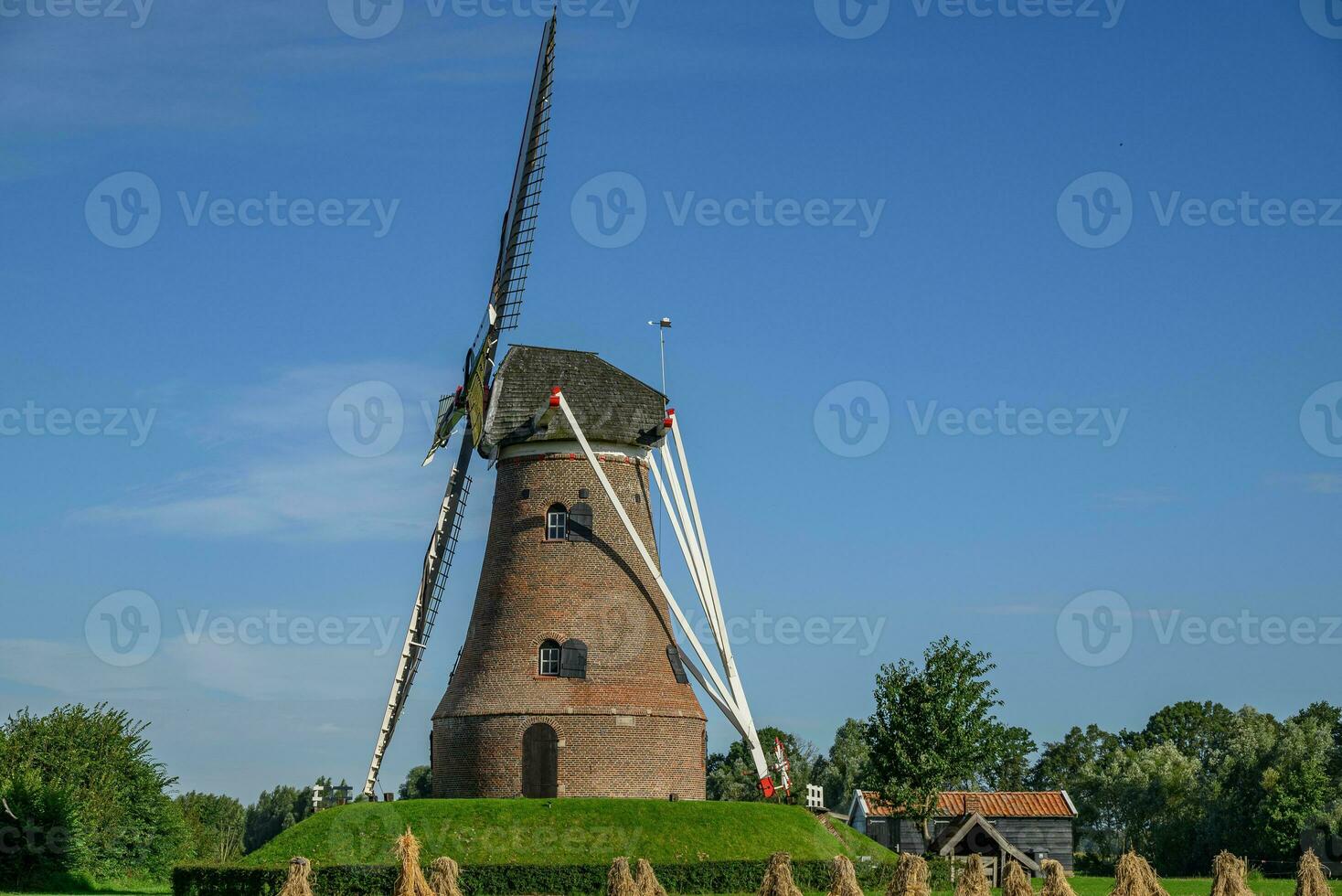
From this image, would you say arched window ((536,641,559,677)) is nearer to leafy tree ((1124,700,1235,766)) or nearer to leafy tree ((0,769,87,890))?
leafy tree ((0,769,87,890))

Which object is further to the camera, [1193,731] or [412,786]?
[1193,731]

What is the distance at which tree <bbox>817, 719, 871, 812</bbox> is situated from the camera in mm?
83006

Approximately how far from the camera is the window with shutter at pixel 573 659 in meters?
38.6

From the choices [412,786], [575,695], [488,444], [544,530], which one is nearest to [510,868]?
[575,695]

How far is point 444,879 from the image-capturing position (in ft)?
72.6

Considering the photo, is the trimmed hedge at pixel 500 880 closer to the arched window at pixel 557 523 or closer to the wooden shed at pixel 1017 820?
the arched window at pixel 557 523

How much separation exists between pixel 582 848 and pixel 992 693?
678 inches

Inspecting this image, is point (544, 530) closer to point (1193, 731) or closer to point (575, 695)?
point (575, 695)

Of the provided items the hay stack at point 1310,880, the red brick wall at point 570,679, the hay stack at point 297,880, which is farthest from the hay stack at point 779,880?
the red brick wall at point 570,679

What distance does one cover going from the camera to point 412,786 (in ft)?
296

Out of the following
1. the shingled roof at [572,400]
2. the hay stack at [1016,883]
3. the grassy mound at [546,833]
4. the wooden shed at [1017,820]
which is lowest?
the hay stack at [1016,883]

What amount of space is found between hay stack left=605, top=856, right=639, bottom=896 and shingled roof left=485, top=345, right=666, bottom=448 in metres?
18.6

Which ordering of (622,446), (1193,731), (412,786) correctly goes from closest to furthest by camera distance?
(622,446)
(412,786)
(1193,731)

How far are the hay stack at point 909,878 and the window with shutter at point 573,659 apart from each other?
18923 millimetres
